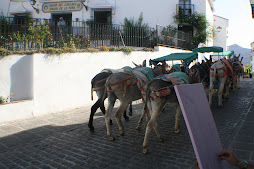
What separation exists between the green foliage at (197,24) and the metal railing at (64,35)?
5.56 meters

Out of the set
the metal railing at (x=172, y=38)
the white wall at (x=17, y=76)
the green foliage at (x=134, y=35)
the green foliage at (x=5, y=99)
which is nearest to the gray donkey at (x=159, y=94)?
the white wall at (x=17, y=76)

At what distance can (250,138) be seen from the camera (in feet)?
15.3

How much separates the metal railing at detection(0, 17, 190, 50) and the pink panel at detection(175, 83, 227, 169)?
784 centimetres

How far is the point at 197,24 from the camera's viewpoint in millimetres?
18594

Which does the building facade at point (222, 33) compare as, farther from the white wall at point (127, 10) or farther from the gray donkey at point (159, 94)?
the gray donkey at point (159, 94)

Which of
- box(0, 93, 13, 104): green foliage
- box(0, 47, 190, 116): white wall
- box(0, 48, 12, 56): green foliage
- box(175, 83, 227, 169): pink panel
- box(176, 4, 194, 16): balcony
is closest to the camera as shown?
box(175, 83, 227, 169): pink panel

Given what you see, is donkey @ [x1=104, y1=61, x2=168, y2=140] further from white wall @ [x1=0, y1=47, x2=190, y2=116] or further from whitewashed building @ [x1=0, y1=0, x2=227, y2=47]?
whitewashed building @ [x1=0, y1=0, x2=227, y2=47]

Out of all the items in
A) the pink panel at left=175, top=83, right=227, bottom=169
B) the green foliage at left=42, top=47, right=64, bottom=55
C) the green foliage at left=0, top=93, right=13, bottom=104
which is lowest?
the green foliage at left=0, top=93, right=13, bottom=104

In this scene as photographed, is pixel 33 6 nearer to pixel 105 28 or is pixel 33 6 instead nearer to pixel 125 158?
pixel 105 28

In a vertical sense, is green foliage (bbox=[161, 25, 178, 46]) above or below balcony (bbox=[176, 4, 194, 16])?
below

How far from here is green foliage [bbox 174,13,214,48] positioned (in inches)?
708

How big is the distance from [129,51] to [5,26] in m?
5.68

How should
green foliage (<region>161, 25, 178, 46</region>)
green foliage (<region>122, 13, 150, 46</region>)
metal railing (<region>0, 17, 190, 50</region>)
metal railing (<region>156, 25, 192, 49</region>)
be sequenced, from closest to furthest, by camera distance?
1. metal railing (<region>0, 17, 190, 50</region>)
2. green foliage (<region>122, 13, 150, 46</region>)
3. metal railing (<region>156, 25, 192, 49</region>)
4. green foliage (<region>161, 25, 178, 46</region>)

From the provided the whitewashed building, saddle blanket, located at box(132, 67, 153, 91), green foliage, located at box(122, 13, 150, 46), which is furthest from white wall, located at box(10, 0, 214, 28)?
saddle blanket, located at box(132, 67, 153, 91)
